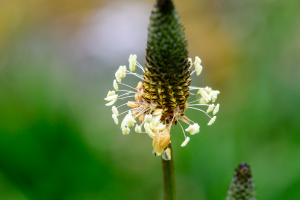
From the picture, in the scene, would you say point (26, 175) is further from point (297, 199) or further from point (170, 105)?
point (297, 199)

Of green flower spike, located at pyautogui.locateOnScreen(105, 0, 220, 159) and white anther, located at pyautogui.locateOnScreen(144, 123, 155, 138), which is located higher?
green flower spike, located at pyautogui.locateOnScreen(105, 0, 220, 159)

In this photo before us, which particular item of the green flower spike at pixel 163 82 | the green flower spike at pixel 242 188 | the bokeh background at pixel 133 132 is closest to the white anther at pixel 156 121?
the green flower spike at pixel 163 82

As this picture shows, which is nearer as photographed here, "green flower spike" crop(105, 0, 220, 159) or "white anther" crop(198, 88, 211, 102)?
"green flower spike" crop(105, 0, 220, 159)

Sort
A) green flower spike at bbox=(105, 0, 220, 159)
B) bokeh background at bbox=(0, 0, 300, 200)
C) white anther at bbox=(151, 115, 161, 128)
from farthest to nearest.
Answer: bokeh background at bbox=(0, 0, 300, 200), white anther at bbox=(151, 115, 161, 128), green flower spike at bbox=(105, 0, 220, 159)

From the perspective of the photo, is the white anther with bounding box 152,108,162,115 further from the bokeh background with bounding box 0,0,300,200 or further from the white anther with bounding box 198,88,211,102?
the bokeh background with bounding box 0,0,300,200

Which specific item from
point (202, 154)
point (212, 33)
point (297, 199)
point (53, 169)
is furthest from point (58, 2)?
point (297, 199)

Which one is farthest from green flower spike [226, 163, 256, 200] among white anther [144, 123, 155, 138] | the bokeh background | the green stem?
the bokeh background

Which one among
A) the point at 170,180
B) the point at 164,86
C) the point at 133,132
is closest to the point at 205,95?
the point at 164,86
